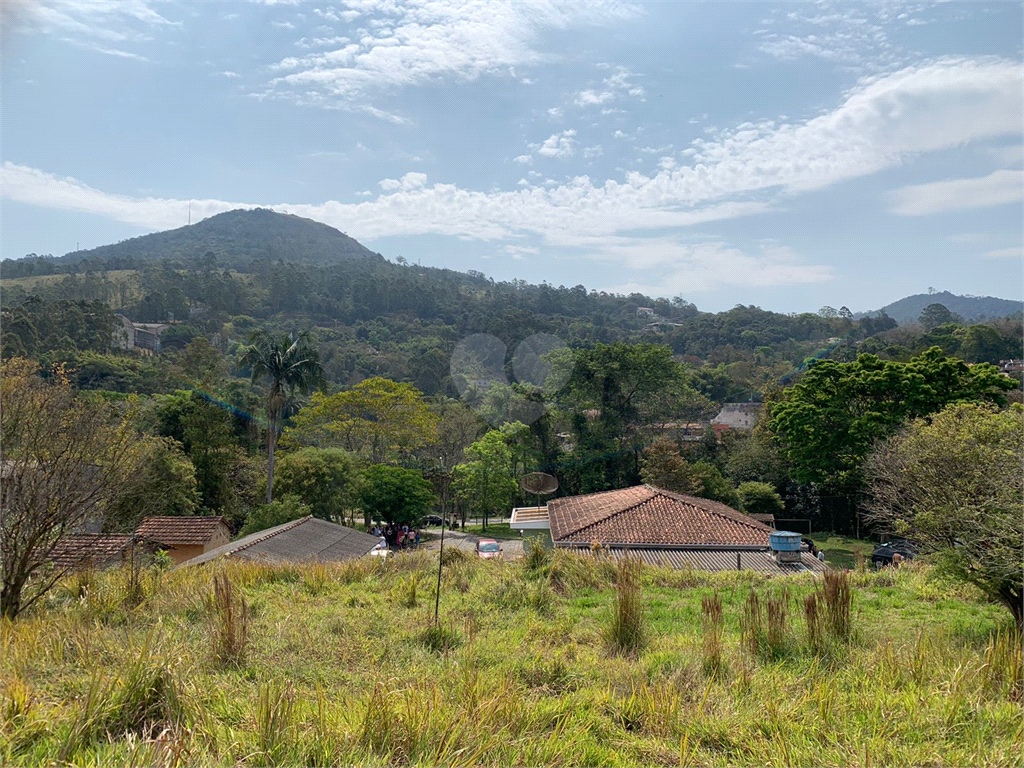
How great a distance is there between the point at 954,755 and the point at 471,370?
79.4 metres

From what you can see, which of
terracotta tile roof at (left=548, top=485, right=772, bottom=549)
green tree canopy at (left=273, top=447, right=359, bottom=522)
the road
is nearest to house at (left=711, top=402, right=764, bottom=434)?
the road

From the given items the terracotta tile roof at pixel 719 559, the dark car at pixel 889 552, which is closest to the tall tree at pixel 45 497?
the terracotta tile roof at pixel 719 559

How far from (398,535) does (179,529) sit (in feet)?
30.4

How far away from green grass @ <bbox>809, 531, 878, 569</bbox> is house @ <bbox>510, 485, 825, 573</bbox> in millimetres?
5366

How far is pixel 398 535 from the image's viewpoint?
87.0 feet

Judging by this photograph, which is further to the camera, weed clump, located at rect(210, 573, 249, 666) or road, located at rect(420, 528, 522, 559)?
road, located at rect(420, 528, 522, 559)

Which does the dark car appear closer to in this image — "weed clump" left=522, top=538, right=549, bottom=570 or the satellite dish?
"weed clump" left=522, top=538, right=549, bottom=570

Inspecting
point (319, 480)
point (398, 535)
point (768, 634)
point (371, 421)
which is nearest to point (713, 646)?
point (768, 634)

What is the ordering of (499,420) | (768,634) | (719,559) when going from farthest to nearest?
(499,420), (719,559), (768,634)

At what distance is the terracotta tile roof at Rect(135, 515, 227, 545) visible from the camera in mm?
18109

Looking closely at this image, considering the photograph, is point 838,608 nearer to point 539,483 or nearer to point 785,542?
point 785,542

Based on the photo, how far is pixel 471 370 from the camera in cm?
8244

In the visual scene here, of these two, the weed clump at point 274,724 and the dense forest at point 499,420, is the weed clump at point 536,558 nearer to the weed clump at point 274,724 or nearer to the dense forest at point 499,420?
Result: the dense forest at point 499,420

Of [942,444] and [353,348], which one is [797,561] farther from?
[353,348]
